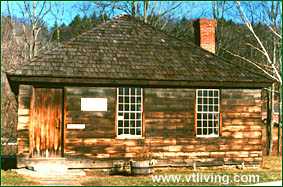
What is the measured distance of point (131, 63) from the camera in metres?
19.2

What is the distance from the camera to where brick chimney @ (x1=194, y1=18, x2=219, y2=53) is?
22.5 m

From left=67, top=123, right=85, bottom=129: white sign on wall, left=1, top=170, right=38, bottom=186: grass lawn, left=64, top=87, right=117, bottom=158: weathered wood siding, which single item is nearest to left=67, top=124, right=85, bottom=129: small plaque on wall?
left=67, top=123, right=85, bottom=129: white sign on wall

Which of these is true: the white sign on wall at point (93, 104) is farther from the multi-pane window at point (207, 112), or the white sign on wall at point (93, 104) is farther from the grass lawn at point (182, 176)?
the multi-pane window at point (207, 112)

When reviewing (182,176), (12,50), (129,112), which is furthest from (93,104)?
(12,50)

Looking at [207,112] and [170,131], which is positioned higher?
[207,112]

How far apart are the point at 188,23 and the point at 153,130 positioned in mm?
28790

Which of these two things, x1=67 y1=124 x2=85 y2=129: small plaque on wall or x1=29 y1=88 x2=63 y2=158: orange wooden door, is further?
x1=67 y1=124 x2=85 y2=129: small plaque on wall

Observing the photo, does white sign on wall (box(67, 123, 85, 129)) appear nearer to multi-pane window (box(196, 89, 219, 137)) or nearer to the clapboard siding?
the clapboard siding

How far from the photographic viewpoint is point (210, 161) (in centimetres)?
1945

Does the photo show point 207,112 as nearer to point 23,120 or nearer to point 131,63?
point 131,63

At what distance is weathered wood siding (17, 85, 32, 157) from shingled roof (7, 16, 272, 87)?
527 millimetres

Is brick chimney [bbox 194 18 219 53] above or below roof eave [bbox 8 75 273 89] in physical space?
above

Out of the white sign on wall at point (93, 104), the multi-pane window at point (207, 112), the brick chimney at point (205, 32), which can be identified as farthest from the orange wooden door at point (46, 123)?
the brick chimney at point (205, 32)
